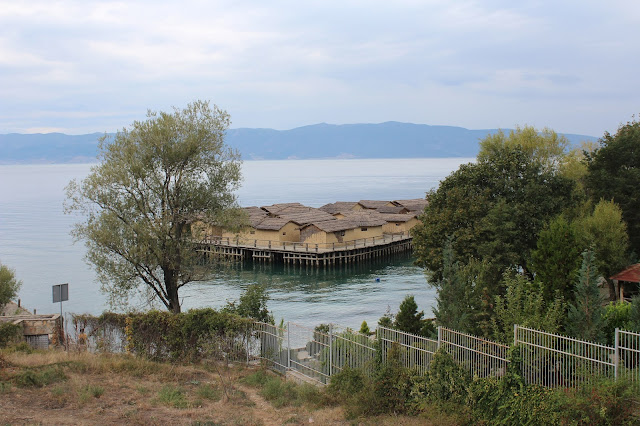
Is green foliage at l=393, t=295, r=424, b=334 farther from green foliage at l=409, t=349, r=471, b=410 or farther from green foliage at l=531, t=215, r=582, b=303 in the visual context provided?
green foliage at l=409, t=349, r=471, b=410

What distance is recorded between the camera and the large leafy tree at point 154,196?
27.6 m

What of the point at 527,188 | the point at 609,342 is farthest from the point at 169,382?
the point at 527,188

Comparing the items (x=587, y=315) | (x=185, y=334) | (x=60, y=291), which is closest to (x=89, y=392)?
(x=185, y=334)

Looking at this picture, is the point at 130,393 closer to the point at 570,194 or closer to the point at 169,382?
the point at 169,382

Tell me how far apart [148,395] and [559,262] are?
15.0 meters

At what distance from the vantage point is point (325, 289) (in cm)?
5219

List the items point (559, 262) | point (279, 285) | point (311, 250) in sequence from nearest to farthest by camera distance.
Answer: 1. point (559, 262)
2. point (279, 285)
3. point (311, 250)

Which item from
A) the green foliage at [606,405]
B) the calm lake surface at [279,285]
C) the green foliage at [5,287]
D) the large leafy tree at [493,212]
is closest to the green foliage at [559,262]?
the large leafy tree at [493,212]

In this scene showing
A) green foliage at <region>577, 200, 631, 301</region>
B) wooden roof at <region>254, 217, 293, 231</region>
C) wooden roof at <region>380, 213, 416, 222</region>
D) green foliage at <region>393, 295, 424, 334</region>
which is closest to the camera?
green foliage at <region>393, 295, 424, 334</region>

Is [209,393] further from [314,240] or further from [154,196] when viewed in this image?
[314,240]

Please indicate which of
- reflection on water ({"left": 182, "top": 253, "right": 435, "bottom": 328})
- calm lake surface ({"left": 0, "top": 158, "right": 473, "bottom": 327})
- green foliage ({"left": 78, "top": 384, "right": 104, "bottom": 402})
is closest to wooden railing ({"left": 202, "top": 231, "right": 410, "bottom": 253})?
reflection on water ({"left": 182, "top": 253, "right": 435, "bottom": 328})

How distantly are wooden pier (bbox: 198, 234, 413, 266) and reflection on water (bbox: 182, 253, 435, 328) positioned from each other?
3.48 feet

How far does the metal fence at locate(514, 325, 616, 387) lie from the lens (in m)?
11.6

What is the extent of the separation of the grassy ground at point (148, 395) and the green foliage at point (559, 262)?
1088 centimetres
